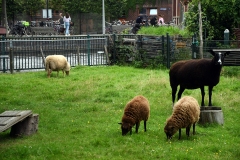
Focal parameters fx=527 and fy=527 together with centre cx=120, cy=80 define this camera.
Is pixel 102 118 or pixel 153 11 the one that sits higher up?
pixel 153 11

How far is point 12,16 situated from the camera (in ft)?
186

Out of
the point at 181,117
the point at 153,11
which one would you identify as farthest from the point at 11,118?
the point at 153,11

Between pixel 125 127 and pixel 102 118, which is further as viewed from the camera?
pixel 102 118

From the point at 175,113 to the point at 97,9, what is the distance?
50.5m

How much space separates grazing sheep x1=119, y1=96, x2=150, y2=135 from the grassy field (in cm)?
24

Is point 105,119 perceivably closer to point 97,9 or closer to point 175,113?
point 175,113

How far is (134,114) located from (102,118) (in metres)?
2.20

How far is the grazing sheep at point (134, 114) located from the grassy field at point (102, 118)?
9.3 inches

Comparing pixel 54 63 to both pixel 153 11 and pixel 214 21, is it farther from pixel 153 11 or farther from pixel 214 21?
pixel 153 11

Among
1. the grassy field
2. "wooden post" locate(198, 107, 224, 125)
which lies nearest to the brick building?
the grassy field

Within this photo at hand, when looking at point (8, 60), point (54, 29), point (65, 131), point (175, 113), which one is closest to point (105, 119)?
point (65, 131)

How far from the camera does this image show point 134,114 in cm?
1141

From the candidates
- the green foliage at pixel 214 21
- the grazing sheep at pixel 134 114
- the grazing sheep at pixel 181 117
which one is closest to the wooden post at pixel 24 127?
the grazing sheep at pixel 134 114

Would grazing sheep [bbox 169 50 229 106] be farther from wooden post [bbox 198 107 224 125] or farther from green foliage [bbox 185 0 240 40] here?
green foliage [bbox 185 0 240 40]
